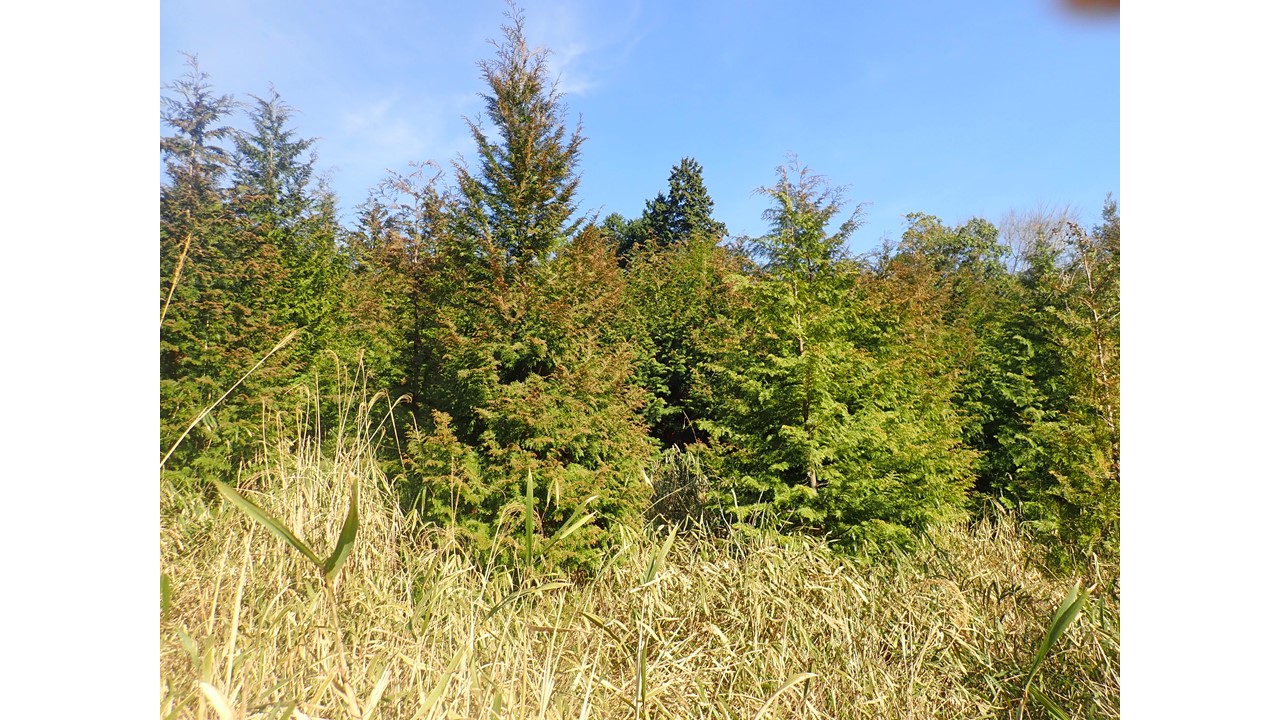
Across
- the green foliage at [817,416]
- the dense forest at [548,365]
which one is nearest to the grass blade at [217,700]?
the dense forest at [548,365]

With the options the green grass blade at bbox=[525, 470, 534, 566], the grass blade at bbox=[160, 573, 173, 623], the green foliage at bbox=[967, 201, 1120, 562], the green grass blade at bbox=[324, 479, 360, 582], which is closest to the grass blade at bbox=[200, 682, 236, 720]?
the green grass blade at bbox=[324, 479, 360, 582]

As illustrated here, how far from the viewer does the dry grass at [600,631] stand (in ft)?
3.88

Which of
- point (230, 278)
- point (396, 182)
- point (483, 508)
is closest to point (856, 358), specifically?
point (483, 508)

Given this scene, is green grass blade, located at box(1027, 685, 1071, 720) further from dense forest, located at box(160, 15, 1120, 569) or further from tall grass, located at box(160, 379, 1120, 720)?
dense forest, located at box(160, 15, 1120, 569)

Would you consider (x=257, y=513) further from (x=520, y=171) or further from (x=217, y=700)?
(x=520, y=171)

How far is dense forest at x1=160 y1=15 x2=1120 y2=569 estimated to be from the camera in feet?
9.50

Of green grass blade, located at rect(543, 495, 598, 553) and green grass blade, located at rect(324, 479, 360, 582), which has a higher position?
green grass blade, located at rect(324, 479, 360, 582)

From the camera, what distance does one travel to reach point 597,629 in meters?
2.04

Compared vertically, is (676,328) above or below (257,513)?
above

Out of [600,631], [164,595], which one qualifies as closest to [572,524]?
[164,595]

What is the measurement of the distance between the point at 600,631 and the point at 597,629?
5cm
